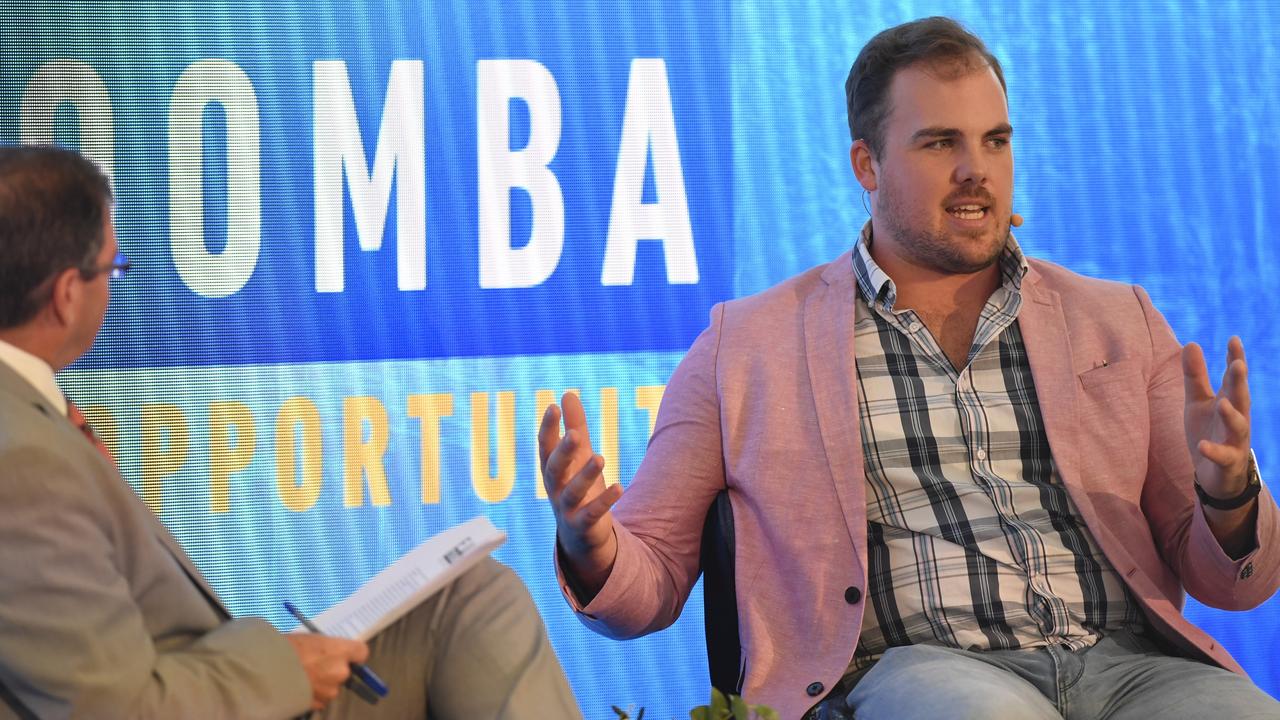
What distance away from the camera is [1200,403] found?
203 centimetres

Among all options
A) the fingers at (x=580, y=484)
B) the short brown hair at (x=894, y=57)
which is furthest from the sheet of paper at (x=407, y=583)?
the short brown hair at (x=894, y=57)

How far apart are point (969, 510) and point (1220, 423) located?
42cm

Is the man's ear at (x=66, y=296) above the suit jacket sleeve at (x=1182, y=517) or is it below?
above

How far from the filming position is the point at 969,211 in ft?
7.81

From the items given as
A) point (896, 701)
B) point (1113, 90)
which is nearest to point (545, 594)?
point (896, 701)

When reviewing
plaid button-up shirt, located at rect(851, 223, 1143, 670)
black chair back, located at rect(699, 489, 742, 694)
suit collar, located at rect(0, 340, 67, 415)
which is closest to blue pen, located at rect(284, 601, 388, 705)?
suit collar, located at rect(0, 340, 67, 415)

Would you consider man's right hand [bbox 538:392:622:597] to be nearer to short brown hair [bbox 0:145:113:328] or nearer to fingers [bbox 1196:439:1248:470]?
short brown hair [bbox 0:145:113:328]

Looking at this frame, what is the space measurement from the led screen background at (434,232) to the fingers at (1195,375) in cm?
143

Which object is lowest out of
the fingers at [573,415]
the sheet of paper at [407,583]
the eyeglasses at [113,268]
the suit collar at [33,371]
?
the sheet of paper at [407,583]

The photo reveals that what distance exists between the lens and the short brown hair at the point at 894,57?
8.02 feet

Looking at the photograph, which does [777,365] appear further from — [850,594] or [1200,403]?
[1200,403]

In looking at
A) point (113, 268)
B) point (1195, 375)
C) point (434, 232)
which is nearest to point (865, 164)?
point (1195, 375)

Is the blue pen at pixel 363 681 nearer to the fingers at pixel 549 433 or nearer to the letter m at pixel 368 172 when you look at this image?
the fingers at pixel 549 433

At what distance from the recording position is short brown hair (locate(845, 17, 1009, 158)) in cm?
244
